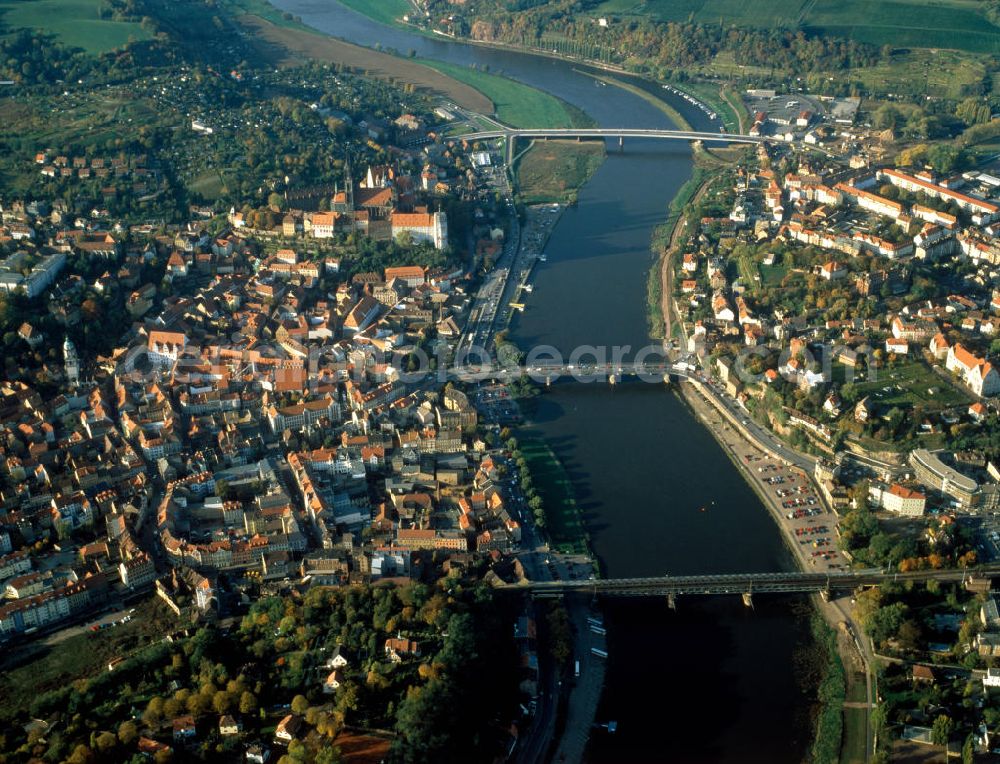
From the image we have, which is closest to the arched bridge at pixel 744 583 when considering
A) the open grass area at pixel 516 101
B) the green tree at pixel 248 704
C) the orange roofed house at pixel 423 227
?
the green tree at pixel 248 704

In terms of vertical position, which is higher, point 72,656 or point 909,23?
point 909,23

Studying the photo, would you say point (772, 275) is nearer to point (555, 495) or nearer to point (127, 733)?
point (555, 495)

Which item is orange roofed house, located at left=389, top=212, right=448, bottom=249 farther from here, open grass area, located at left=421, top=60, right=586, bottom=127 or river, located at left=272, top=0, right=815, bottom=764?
open grass area, located at left=421, top=60, right=586, bottom=127

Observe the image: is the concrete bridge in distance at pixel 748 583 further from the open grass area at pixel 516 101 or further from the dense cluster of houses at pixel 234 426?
the open grass area at pixel 516 101

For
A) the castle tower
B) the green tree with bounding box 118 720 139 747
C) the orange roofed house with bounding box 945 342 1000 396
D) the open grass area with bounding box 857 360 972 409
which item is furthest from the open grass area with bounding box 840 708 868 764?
the castle tower

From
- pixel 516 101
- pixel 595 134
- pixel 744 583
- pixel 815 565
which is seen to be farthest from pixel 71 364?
pixel 516 101

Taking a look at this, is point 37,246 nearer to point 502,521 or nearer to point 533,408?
point 533,408

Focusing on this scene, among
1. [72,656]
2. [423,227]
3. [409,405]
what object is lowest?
[72,656]
